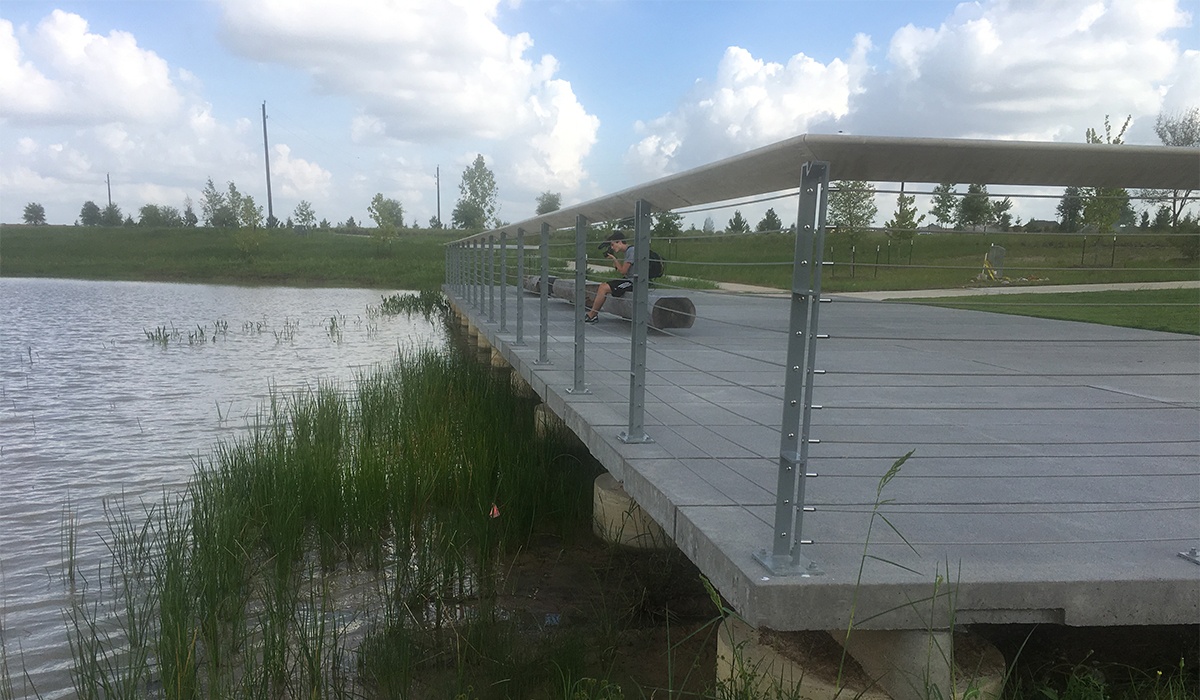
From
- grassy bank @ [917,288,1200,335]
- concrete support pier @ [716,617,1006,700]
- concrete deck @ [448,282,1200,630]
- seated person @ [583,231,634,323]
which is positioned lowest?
concrete support pier @ [716,617,1006,700]

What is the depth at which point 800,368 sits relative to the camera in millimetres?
2488

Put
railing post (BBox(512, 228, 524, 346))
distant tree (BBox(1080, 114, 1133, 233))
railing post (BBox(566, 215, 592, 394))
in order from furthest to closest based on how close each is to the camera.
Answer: railing post (BBox(512, 228, 524, 346))
railing post (BBox(566, 215, 592, 394))
distant tree (BBox(1080, 114, 1133, 233))

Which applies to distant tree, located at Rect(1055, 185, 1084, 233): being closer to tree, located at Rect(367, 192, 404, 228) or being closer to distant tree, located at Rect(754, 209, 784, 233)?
distant tree, located at Rect(754, 209, 784, 233)

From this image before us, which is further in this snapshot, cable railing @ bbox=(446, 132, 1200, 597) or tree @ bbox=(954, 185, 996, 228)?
tree @ bbox=(954, 185, 996, 228)

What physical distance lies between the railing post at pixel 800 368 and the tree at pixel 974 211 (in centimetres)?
56

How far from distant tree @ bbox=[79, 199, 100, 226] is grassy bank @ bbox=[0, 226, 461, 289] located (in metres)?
30.4

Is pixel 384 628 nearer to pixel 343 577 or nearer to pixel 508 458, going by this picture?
pixel 343 577

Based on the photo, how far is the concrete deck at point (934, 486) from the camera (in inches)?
98.3

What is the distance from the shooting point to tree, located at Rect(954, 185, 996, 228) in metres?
2.71

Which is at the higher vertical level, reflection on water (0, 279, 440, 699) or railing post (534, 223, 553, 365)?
railing post (534, 223, 553, 365)

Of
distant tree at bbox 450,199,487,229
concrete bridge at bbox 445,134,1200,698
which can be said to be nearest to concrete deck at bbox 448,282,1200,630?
concrete bridge at bbox 445,134,1200,698

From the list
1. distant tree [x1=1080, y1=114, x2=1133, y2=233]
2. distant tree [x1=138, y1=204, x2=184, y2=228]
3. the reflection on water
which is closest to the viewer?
distant tree [x1=1080, y1=114, x2=1133, y2=233]

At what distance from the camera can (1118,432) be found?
4625mm

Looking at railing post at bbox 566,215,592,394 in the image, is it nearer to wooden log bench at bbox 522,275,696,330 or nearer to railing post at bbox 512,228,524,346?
railing post at bbox 512,228,524,346
